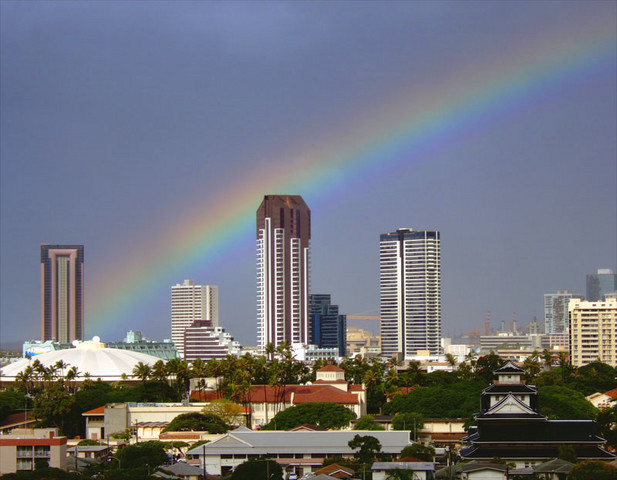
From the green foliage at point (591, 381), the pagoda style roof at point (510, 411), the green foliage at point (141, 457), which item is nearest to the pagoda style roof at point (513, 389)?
the pagoda style roof at point (510, 411)

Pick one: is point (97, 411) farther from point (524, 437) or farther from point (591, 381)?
point (591, 381)

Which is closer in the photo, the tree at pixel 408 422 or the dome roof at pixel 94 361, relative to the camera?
the tree at pixel 408 422

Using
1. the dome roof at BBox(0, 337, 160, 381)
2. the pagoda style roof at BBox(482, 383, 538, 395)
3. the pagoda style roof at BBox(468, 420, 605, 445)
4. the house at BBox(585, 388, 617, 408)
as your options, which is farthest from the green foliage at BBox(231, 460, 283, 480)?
the dome roof at BBox(0, 337, 160, 381)

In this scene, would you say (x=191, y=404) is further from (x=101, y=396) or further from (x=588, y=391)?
(x=588, y=391)

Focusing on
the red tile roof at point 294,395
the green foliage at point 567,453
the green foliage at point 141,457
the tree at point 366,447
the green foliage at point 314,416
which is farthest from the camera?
the red tile roof at point 294,395

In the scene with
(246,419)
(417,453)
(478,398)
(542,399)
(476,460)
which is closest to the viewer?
(476,460)

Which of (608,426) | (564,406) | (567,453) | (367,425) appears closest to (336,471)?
(567,453)

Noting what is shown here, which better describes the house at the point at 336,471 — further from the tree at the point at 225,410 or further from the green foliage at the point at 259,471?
the tree at the point at 225,410

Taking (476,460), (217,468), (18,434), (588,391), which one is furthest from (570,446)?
(588,391)
